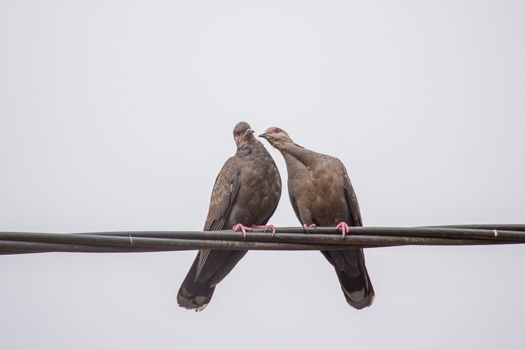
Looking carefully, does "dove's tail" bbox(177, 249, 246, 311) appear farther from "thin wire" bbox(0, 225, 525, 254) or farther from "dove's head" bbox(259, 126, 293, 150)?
"thin wire" bbox(0, 225, 525, 254)

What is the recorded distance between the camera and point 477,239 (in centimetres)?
429

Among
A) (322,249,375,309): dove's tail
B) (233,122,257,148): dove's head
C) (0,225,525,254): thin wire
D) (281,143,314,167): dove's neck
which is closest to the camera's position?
(0,225,525,254): thin wire

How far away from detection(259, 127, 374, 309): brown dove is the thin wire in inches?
88.0

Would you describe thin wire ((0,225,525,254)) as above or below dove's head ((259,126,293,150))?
below

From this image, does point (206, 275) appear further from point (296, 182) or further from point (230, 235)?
point (230, 235)

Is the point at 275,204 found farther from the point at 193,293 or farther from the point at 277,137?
the point at 193,293

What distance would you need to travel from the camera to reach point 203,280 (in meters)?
7.20

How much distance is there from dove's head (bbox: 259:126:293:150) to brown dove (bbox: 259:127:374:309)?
35cm

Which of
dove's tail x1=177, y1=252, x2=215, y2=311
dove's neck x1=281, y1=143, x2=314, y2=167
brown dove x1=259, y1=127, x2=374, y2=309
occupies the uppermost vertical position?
dove's neck x1=281, y1=143, x2=314, y2=167

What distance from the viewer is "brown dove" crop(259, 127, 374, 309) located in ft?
22.7

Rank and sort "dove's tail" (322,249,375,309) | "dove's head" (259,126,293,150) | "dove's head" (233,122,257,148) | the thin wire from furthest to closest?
"dove's head" (233,122,257,148) < "dove's head" (259,126,293,150) < "dove's tail" (322,249,375,309) < the thin wire

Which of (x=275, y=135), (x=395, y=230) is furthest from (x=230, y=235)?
(x=275, y=135)

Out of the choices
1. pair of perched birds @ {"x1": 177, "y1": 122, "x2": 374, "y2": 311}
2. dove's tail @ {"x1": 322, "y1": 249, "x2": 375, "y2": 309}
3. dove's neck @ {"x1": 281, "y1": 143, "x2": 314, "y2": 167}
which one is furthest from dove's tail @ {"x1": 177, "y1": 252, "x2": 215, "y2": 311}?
dove's neck @ {"x1": 281, "y1": 143, "x2": 314, "y2": 167}

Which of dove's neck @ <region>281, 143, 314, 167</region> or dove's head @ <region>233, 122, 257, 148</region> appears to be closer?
dove's neck @ <region>281, 143, 314, 167</region>
